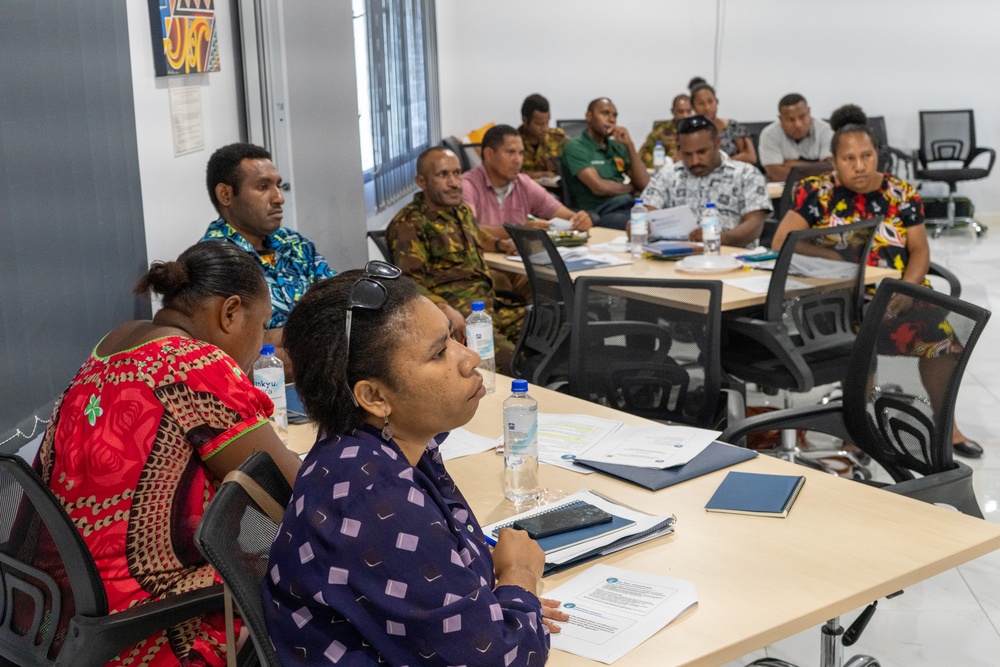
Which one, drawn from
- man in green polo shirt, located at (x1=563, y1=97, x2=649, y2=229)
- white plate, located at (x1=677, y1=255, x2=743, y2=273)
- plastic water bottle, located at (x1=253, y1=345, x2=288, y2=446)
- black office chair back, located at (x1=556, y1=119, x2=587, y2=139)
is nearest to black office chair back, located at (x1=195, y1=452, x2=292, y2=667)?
plastic water bottle, located at (x1=253, y1=345, x2=288, y2=446)

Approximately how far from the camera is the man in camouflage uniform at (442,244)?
446 centimetres

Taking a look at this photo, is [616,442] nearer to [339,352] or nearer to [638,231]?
[339,352]

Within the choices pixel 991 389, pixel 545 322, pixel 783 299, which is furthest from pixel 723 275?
pixel 991 389

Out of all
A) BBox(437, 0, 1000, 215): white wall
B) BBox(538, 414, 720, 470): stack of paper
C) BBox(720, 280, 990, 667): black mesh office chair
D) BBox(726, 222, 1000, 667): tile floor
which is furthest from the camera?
BBox(437, 0, 1000, 215): white wall

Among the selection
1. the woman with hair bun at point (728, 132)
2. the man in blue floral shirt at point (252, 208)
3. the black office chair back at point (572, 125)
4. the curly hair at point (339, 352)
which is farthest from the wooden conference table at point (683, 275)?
the black office chair back at point (572, 125)

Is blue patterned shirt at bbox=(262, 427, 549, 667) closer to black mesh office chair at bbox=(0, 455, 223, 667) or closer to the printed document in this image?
the printed document

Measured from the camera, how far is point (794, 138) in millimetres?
8344

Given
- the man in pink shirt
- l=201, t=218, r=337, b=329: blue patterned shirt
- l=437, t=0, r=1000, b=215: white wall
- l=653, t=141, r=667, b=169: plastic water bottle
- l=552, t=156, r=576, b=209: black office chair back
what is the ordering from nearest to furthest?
l=201, t=218, r=337, b=329: blue patterned shirt < the man in pink shirt < l=552, t=156, r=576, b=209: black office chair back < l=653, t=141, r=667, b=169: plastic water bottle < l=437, t=0, r=1000, b=215: white wall

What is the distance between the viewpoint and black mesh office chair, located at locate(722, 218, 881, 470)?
12.2 ft

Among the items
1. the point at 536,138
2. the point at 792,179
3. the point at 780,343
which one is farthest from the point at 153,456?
the point at 536,138

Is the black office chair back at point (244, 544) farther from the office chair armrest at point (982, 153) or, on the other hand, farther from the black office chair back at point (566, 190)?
the office chair armrest at point (982, 153)

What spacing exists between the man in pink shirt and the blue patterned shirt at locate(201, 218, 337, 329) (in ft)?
5.62

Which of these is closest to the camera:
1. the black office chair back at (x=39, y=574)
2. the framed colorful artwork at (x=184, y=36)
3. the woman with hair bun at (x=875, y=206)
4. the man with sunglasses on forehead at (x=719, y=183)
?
the black office chair back at (x=39, y=574)

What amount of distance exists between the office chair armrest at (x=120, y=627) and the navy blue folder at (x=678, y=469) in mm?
887
